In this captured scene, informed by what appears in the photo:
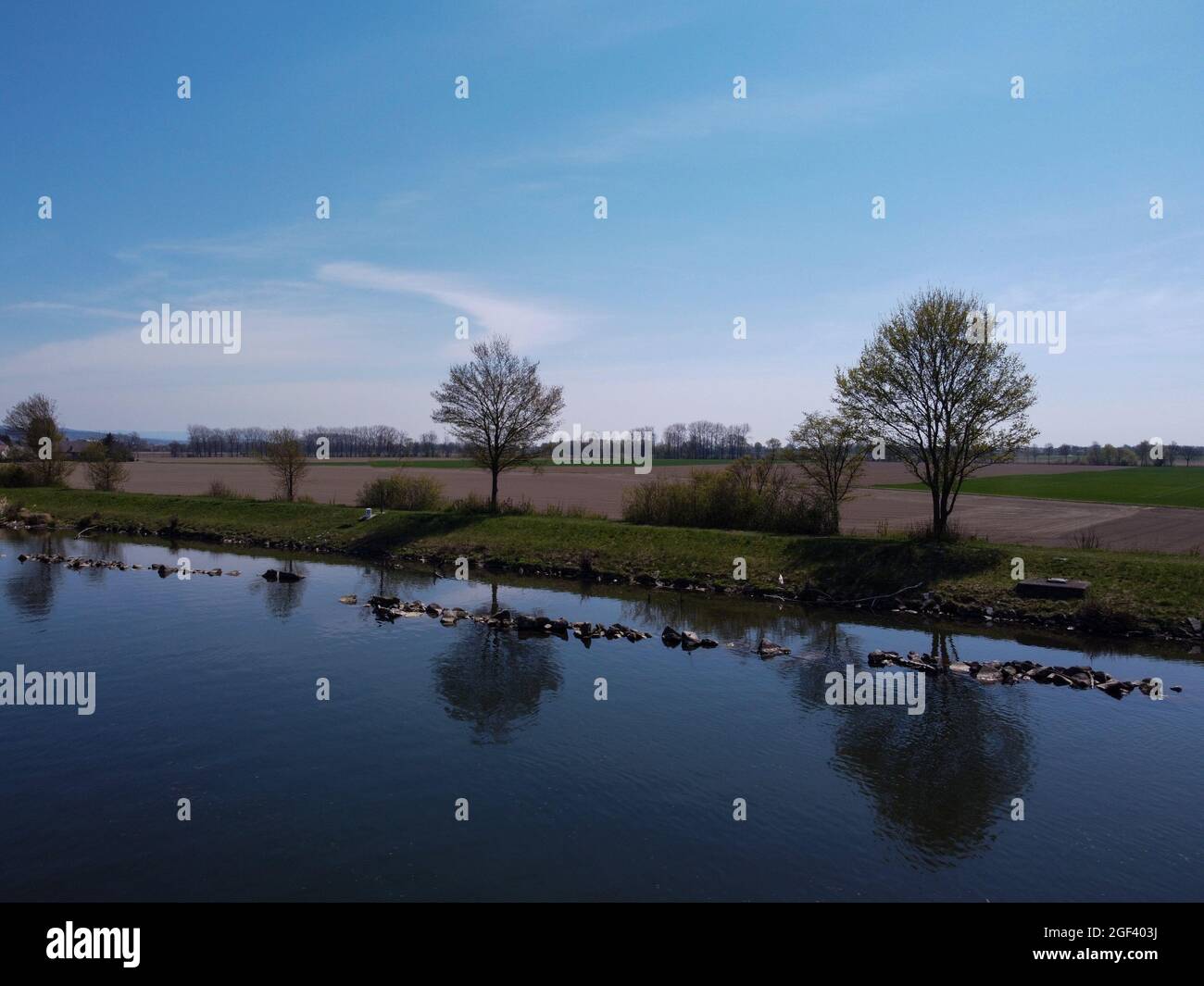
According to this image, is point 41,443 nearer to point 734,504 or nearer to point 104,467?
point 104,467

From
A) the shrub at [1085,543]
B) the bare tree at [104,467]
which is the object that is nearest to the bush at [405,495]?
the bare tree at [104,467]

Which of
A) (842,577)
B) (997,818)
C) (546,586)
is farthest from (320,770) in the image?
(842,577)

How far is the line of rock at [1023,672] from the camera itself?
22359mm

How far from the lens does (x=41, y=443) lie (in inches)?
2869

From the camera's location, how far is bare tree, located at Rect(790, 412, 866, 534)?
139 ft

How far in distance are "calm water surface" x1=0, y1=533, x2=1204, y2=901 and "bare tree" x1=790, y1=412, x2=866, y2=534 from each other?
1577cm

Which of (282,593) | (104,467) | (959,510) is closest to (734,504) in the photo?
(282,593)

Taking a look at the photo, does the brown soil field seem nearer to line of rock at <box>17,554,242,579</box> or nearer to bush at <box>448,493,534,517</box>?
bush at <box>448,493,534,517</box>

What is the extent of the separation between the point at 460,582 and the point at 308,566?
974cm

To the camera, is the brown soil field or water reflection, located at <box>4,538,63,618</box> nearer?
water reflection, located at <box>4,538,63,618</box>

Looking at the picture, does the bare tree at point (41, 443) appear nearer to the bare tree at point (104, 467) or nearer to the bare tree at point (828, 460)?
the bare tree at point (104, 467)

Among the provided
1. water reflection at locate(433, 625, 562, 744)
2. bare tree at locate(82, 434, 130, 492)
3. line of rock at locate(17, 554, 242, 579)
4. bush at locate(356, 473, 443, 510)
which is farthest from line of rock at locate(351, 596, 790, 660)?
bare tree at locate(82, 434, 130, 492)

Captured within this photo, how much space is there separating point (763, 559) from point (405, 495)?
27.2 metres
